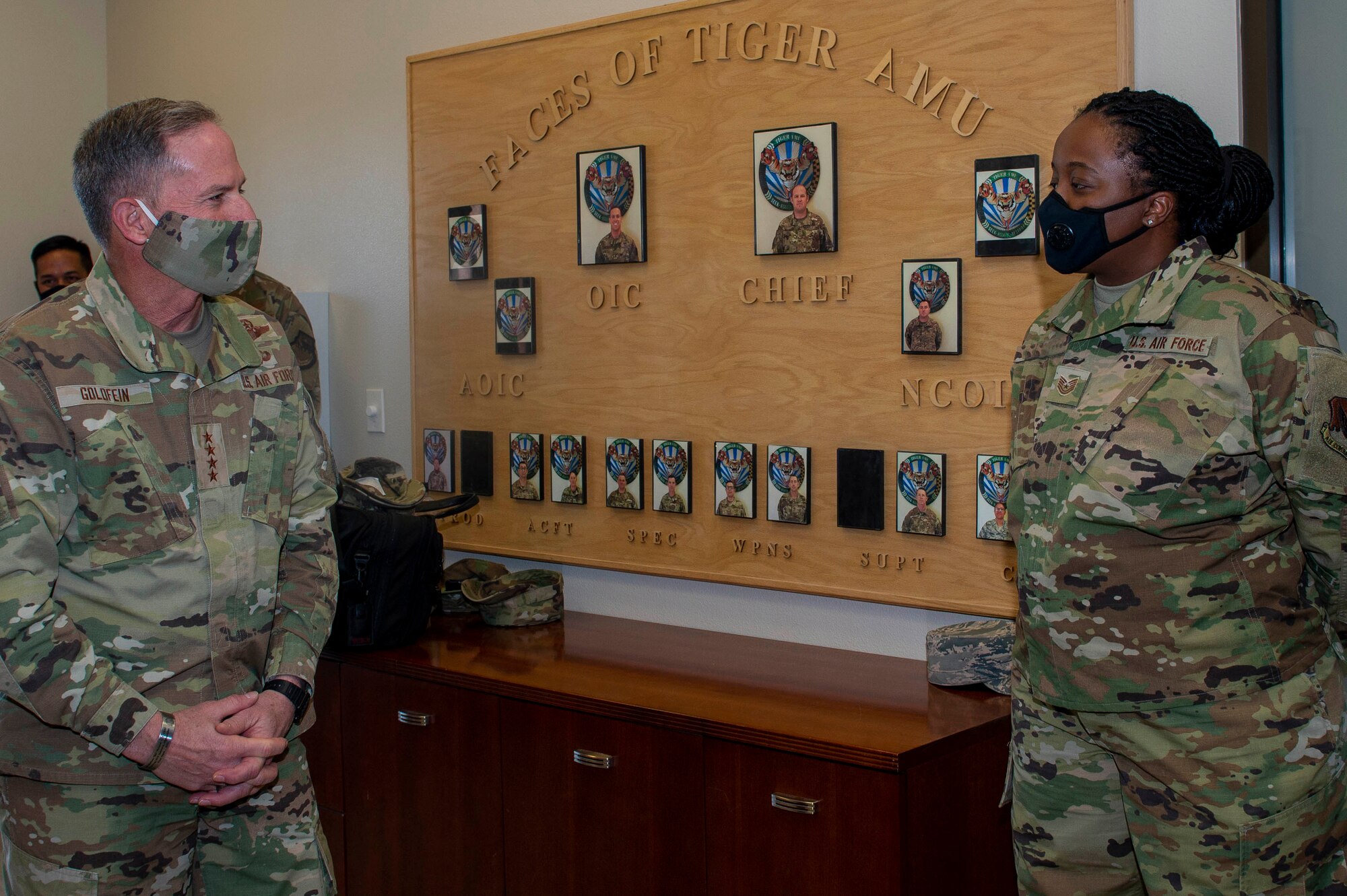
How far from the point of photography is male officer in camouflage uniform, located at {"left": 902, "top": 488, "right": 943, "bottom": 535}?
2410 millimetres

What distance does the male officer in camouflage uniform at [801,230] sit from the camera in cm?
251

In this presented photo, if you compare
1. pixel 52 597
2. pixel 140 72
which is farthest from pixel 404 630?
pixel 140 72

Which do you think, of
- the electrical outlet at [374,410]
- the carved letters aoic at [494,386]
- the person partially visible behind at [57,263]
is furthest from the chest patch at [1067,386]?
the person partially visible behind at [57,263]

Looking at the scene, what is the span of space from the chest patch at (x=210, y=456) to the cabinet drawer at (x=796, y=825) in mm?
1031

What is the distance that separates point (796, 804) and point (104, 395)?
133 centimetres

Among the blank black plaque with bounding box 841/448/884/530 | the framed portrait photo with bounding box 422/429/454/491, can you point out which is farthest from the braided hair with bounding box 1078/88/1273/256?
the framed portrait photo with bounding box 422/429/454/491

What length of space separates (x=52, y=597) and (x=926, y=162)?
183 cm

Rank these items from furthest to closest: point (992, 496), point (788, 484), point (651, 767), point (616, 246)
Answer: point (616, 246), point (788, 484), point (992, 496), point (651, 767)

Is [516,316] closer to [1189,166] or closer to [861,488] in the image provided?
[861,488]

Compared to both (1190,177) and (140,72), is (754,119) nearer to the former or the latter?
(1190,177)

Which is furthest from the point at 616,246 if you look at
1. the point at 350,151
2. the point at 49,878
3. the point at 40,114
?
the point at 40,114

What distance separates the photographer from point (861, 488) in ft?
8.22

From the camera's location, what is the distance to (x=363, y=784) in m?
2.76

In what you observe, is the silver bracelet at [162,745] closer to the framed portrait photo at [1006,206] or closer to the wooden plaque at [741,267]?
the wooden plaque at [741,267]
